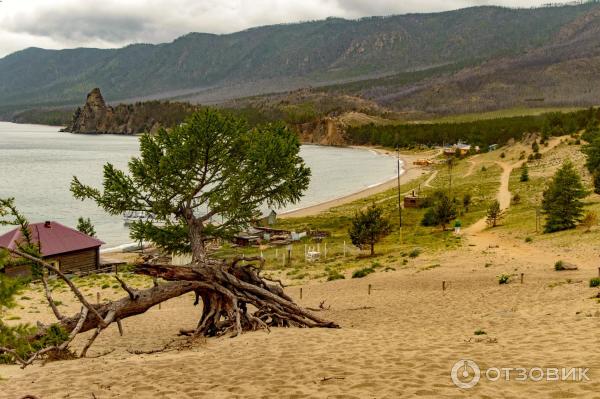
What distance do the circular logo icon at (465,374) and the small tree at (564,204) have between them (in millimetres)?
31594

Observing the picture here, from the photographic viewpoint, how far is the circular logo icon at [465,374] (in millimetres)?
10916

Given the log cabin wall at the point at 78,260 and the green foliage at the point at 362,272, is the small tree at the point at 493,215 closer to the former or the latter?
the green foliage at the point at 362,272

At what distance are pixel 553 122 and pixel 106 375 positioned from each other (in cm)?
14254

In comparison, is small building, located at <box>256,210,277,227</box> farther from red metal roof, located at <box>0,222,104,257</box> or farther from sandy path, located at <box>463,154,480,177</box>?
sandy path, located at <box>463,154,480,177</box>

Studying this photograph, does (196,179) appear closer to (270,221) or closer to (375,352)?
(270,221)

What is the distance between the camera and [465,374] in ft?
37.8

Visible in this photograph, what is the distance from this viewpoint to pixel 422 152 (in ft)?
598

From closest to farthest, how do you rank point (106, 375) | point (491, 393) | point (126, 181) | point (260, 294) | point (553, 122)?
point (491, 393) < point (106, 375) < point (260, 294) < point (126, 181) < point (553, 122)

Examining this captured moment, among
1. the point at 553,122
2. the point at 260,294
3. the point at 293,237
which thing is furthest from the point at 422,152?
the point at 260,294

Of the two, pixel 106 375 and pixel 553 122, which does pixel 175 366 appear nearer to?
pixel 106 375

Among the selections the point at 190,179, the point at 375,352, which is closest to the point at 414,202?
the point at 190,179

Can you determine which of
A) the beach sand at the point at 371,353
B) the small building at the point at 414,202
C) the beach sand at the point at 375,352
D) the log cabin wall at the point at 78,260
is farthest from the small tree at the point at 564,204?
the log cabin wall at the point at 78,260

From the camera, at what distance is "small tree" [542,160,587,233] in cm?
4022

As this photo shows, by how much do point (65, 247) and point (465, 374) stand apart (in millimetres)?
36353
